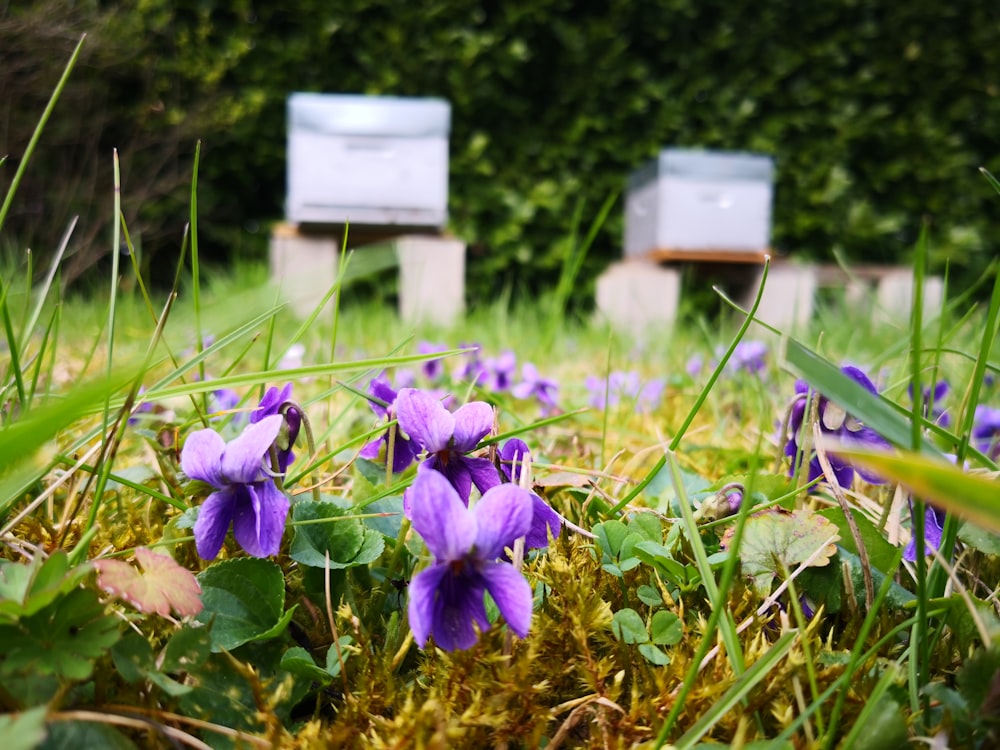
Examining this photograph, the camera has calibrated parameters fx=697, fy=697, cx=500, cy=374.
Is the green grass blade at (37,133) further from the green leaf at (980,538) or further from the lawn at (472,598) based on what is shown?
the green leaf at (980,538)

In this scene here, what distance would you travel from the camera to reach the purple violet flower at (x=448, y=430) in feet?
1.80

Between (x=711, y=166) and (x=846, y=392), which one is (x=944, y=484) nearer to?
(x=846, y=392)

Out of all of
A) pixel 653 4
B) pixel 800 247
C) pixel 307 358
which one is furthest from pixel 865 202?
pixel 307 358

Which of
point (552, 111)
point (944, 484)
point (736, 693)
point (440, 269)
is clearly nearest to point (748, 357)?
point (736, 693)

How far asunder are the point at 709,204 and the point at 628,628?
3857 mm

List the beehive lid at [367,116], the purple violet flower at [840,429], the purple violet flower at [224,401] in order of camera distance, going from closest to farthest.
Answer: the purple violet flower at [840,429] → the purple violet flower at [224,401] → the beehive lid at [367,116]

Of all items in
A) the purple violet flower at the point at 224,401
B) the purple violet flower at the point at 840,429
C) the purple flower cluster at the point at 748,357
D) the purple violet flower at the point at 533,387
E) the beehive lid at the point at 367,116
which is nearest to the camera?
the purple violet flower at the point at 840,429

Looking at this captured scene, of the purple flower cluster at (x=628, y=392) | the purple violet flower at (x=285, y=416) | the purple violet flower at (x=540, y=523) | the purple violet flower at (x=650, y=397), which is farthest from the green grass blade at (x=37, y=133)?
the purple violet flower at (x=650, y=397)

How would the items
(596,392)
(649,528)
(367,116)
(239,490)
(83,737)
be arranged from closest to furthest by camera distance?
1. (83,737)
2. (239,490)
3. (649,528)
4. (596,392)
5. (367,116)

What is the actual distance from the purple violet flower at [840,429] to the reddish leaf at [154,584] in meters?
0.54

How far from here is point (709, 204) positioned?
13.3 ft

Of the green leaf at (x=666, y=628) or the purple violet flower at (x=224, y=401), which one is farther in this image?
the purple violet flower at (x=224, y=401)

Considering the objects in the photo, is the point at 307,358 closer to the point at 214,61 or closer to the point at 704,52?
the point at 214,61

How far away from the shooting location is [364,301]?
454 centimetres
